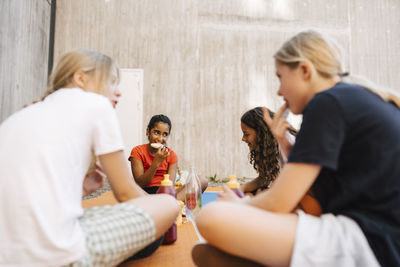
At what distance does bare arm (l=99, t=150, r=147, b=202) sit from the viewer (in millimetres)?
822

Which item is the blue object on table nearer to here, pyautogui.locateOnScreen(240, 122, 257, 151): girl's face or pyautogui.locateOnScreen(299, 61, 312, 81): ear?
pyautogui.locateOnScreen(240, 122, 257, 151): girl's face

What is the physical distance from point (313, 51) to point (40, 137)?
75 cm

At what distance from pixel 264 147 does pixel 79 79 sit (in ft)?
3.58

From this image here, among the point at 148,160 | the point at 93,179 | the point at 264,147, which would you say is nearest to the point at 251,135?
the point at 264,147

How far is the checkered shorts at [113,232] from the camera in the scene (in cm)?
75

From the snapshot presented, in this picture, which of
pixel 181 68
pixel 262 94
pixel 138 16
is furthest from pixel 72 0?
pixel 262 94

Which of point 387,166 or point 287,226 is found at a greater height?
point 387,166

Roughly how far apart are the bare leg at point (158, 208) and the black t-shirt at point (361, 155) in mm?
457

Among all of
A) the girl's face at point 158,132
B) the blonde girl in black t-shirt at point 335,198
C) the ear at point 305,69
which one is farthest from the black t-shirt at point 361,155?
the girl's face at point 158,132

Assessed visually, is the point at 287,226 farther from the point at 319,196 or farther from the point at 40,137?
the point at 40,137

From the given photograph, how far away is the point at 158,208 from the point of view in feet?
3.02

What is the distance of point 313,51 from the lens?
0.81 meters

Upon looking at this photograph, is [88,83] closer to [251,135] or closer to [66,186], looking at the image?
[66,186]

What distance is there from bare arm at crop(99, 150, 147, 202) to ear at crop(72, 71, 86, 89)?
10.3 inches
